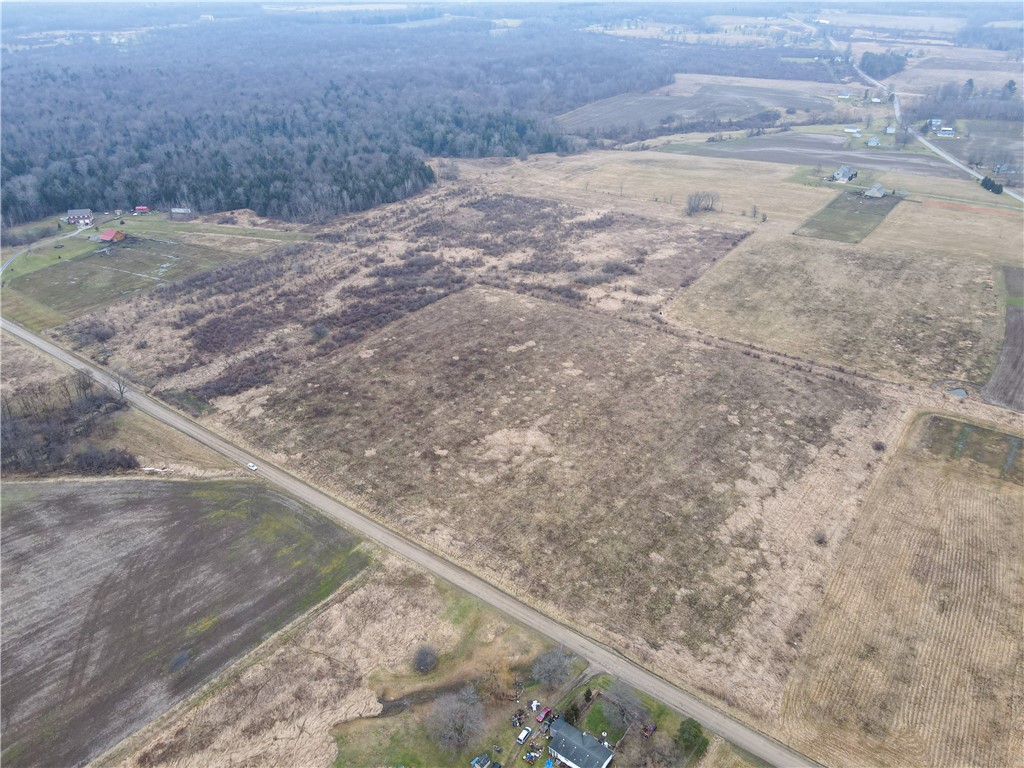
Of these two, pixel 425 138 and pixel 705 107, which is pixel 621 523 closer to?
pixel 425 138

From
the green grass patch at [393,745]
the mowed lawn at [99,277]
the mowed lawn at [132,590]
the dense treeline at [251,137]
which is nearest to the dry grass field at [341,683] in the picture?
the green grass patch at [393,745]

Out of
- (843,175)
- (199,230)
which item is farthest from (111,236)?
(843,175)

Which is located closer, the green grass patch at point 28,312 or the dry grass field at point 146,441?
Result: the dry grass field at point 146,441

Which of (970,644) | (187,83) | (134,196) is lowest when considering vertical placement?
(970,644)

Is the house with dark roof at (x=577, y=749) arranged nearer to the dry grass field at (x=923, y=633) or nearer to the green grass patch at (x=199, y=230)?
the dry grass field at (x=923, y=633)

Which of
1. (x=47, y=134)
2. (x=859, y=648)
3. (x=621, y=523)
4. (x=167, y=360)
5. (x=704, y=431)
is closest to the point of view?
(x=859, y=648)

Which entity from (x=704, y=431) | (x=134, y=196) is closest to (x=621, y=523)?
(x=704, y=431)

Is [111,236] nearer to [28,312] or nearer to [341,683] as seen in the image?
[28,312]
